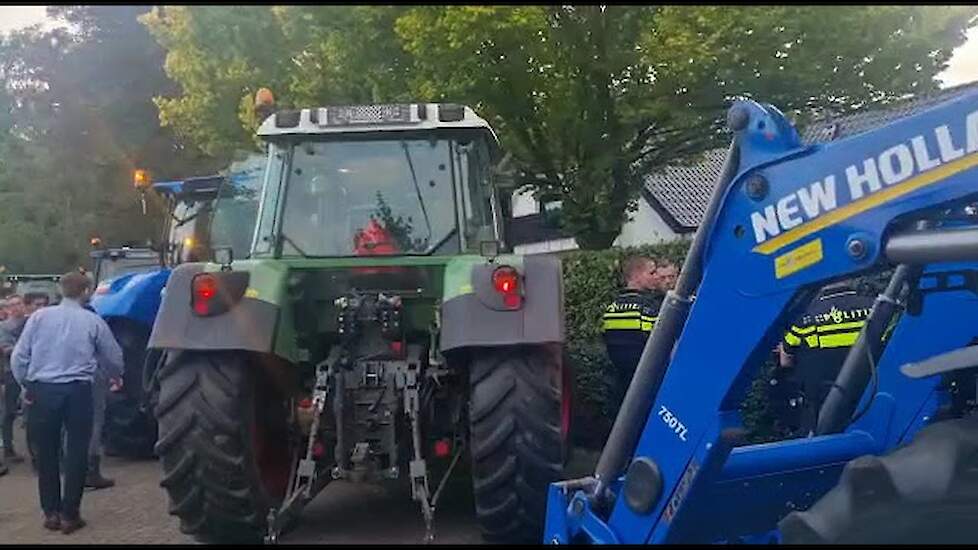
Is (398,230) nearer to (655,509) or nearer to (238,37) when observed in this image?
(238,37)

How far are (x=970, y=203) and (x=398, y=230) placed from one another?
3.72m

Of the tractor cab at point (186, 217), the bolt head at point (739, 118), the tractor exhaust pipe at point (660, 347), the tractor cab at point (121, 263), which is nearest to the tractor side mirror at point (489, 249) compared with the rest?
the tractor exhaust pipe at point (660, 347)

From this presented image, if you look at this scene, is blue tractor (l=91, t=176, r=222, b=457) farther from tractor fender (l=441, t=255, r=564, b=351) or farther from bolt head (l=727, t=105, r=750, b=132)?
bolt head (l=727, t=105, r=750, b=132)

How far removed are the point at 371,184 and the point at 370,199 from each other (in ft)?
0.29

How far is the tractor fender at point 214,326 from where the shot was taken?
5.25 meters

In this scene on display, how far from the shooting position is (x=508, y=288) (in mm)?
5355

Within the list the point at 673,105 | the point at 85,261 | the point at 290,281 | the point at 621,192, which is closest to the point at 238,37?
the point at 290,281

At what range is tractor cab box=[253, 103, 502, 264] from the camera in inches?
240

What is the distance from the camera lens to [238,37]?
4.25 meters

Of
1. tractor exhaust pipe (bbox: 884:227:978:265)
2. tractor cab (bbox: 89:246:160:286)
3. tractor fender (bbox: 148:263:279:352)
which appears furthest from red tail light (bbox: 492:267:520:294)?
tractor cab (bbox: 89:246:160:286)

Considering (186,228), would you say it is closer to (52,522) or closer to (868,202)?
(52,522)

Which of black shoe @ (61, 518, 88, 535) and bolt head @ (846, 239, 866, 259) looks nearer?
bolt head @ (846, 239, 866, 259)

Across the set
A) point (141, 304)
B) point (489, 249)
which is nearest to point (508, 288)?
point (489, 249)

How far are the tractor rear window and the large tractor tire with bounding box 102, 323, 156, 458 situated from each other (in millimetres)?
3037
